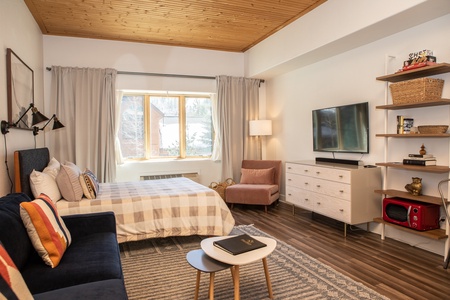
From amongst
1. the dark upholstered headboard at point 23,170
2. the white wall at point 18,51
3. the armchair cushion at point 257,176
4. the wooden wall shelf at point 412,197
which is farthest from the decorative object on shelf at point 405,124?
the white wall at point 18,51

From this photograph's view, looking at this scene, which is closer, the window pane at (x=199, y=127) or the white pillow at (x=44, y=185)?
the white pillow at (x=44, y=185)

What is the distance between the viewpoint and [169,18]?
4242mm

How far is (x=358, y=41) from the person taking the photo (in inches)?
147

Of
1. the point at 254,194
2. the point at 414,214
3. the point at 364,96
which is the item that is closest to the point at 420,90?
the point at 364,96

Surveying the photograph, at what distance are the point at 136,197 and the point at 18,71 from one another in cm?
185

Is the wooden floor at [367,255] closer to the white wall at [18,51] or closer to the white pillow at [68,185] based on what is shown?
Result: the white pillow at [68,185]

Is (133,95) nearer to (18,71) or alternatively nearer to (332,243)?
(18,71)

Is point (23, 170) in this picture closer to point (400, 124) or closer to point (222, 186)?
point (222, 186)

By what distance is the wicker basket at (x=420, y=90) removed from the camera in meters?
2.91

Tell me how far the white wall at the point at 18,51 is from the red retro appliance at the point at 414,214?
390 centimetres

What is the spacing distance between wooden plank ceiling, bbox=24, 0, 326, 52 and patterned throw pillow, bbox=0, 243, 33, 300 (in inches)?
135

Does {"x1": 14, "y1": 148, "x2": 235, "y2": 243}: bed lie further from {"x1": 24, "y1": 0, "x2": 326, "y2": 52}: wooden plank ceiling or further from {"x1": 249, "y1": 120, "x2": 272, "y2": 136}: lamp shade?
{"x1": 249, "y1": 120, "x2": 272, "y2": 136}: lamp shade

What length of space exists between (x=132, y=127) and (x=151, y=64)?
120 centimetres

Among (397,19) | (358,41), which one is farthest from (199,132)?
(397,19)
